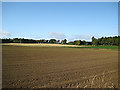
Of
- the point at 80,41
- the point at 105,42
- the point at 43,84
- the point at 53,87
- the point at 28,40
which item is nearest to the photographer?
the point at 53,87

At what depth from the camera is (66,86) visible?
18.5 feet

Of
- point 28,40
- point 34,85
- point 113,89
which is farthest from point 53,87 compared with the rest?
point 28,40

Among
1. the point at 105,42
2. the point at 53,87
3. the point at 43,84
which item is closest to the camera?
the point at 53,87

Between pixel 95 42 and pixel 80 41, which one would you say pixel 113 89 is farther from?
pixel 80 41

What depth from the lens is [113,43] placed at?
310 ft

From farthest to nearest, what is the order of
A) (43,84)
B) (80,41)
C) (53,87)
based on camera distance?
(80,41), (43,84), (53,87)

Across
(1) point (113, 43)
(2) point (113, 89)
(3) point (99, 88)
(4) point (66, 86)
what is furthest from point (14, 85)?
(1) point (113, 43)

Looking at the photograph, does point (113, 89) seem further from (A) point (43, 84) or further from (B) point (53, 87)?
(A) point (43, 84)

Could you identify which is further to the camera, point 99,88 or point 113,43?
point 113,43

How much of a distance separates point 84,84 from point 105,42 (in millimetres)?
106022

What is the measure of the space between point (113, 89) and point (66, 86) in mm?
2435

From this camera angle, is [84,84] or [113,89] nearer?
[113,89]

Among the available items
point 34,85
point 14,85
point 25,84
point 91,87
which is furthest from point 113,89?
point 14,85

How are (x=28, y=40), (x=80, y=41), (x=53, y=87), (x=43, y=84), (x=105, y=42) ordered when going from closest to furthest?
(x=53, y=87)
(x=43, y=84)
(x=28, y=40)
(x=105, y=42)
(x=80, y=41)
